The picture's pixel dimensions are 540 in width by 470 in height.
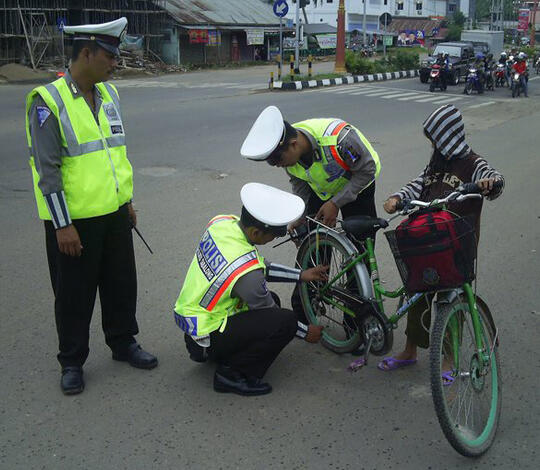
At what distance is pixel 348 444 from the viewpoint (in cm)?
287

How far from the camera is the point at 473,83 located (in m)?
20.6

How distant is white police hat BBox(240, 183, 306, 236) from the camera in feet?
10.1

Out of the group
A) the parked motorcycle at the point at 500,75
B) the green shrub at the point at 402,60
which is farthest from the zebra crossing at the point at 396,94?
the green shrub at the point at 402,60

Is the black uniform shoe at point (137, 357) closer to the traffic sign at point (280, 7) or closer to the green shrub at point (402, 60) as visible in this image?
the traffic sign at point (280, 7)

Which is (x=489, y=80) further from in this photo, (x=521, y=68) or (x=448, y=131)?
(x=448, y=131)

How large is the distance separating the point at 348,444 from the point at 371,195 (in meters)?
1.53

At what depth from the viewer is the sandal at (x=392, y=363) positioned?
3543 mm

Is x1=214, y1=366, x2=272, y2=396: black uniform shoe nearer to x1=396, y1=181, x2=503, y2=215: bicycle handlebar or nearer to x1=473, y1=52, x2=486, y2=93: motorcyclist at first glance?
x1=396, y1=181, x2=503, y2=215: bicycle handlebar

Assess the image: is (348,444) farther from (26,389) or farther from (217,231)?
(26,389)

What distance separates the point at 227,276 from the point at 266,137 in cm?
74

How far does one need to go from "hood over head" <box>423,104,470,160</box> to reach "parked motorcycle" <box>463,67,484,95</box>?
18.5 meters

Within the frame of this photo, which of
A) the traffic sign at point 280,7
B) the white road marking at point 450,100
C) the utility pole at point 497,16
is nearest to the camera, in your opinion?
the white road marking at point 450,100

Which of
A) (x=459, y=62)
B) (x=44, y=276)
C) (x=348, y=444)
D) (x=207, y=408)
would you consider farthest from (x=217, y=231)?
(x=459, y=62)

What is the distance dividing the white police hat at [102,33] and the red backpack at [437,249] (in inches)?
63.7
